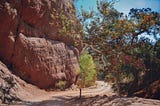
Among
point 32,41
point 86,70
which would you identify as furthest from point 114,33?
point 32,41

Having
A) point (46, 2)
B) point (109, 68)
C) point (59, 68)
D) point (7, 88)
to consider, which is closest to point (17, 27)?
point (46, 2)

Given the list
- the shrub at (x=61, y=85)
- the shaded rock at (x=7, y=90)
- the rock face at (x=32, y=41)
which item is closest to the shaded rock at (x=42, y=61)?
the rock face at (x=32, y=41)

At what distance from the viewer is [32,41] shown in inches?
1437

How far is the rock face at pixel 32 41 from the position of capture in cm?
3431

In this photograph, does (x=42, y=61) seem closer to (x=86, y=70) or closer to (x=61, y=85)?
(x=61, y=85)

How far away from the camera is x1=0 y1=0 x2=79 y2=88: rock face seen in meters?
Result: 34.3

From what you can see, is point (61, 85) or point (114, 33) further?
point (61, 85)

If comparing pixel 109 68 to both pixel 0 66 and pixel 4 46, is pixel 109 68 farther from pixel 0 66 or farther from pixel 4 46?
pixel 4 46

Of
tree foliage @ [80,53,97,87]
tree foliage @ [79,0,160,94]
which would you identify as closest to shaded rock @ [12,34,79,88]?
tree foliage @ [80,53,97,87]

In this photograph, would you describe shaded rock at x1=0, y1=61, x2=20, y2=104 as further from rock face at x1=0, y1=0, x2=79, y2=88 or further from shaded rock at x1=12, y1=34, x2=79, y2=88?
shaded rock at x1=12, y1=34, x2=79, y2=88

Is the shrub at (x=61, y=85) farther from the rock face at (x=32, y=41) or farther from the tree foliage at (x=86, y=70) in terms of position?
the tree foliage at (x=86, y=70)

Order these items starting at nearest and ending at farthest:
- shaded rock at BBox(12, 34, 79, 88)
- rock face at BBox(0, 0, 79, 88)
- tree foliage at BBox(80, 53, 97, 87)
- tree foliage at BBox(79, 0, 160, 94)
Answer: tree foliage at BBox(79, 0, 160, 94)
tree foliage at BBox(80, 53, 97, 87)
rock face at BBox(0, 0, 79, 88)
shaded rock at BBox(12, 34, 79, 88)

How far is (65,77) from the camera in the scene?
41.8 m

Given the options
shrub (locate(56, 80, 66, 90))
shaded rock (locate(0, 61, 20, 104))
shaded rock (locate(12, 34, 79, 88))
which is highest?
shaded rock (locate(12, 34, 79, 88))
